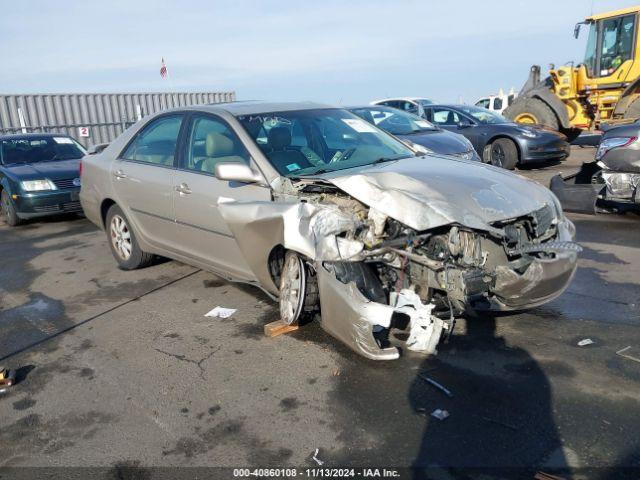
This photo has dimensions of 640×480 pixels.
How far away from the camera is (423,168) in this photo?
13.7ft

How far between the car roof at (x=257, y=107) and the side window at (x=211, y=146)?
15cm

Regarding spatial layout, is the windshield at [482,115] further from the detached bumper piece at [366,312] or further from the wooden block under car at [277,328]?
the detached bumper piece at [366,312]

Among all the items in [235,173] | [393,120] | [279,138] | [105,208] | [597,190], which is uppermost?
[279,138]

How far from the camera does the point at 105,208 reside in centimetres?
618

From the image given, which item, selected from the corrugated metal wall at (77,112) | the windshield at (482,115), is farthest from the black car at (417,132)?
the corrugated metal wall at (77,112)

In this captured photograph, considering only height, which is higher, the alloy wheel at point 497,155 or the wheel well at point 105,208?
the wheel well at point 105,208

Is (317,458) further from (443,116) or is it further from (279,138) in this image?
(443,116)

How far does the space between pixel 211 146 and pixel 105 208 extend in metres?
2.10

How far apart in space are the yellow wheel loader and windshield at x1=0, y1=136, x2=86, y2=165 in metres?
11.2

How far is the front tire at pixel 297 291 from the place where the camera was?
394 cm

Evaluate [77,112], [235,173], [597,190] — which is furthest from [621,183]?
[77,112]

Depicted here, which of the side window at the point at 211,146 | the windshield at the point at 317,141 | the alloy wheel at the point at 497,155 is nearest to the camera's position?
the windshield at the point at 317,141

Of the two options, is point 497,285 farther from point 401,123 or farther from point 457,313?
point 401,123

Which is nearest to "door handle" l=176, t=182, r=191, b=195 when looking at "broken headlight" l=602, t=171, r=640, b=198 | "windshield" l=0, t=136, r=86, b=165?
"broken headlight" l=602, t=171, r=640, b=198
